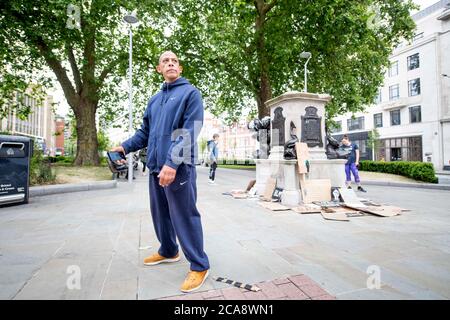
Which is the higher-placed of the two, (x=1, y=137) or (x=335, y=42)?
(x=335, y=42)

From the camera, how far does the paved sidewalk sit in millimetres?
2281

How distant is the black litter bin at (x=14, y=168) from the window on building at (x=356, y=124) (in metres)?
42.4

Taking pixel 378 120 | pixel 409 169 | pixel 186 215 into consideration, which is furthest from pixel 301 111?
pixel 378 120

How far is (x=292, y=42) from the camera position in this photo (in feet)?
48.9

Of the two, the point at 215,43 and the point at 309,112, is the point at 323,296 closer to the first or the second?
the point at 309,112

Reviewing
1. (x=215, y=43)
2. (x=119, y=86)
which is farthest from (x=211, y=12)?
(x=119, y=86)

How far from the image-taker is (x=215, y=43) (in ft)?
45.3

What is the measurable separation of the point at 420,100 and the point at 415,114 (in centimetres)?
174

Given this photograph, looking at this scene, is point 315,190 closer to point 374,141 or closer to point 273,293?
point 273,293

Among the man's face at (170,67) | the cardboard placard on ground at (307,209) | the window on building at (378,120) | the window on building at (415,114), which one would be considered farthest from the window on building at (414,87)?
the man's face at (170,67)

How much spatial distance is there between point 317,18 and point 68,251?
1401cm

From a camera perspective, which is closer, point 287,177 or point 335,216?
point 335,216

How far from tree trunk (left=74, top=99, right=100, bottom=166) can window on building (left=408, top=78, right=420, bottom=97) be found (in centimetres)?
3605

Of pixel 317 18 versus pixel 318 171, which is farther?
pixel 317 18
